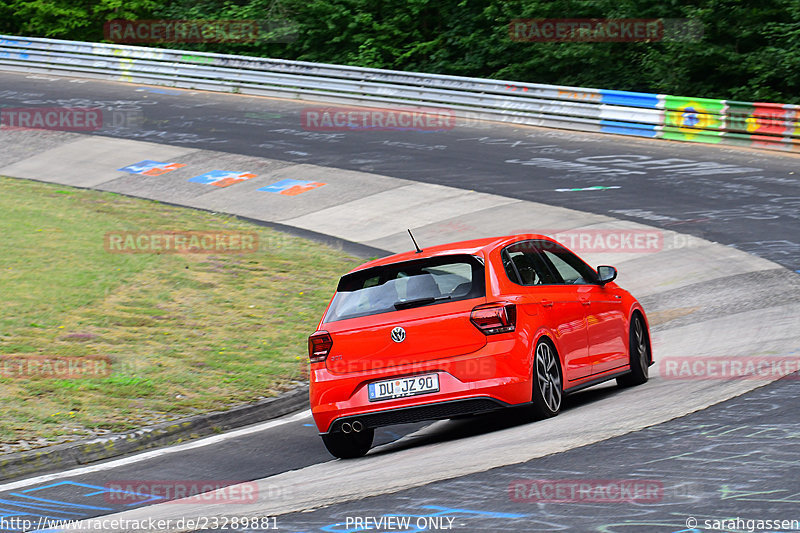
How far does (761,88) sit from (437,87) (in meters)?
8.53

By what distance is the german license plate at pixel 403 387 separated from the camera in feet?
26.0

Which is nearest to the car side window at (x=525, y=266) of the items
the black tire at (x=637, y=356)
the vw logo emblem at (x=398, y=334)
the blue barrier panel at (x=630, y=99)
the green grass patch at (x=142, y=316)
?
the vw logo emblem at (x=398, y=334)

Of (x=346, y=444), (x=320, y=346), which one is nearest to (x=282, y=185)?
(x=320, y=346)

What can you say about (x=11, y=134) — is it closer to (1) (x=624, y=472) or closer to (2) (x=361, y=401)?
(2) (x=361, y=401)

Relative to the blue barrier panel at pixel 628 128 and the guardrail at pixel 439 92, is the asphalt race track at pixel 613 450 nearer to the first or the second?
the guardrail at pixel 439 92

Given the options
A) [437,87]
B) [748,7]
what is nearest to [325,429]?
[437,87]

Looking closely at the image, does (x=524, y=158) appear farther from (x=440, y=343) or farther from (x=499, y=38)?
(x=440, y=343)

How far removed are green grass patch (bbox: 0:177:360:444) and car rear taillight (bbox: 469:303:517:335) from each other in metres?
3.25

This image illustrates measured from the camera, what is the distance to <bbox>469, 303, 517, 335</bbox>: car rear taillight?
25.9 ft

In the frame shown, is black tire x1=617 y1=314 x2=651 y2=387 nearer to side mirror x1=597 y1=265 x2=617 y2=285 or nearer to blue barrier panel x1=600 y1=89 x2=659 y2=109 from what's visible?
side mirror x1=597 y1=265 x2=617 y2=285

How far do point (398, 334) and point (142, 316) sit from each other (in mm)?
6079

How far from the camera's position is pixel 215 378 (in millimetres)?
11023

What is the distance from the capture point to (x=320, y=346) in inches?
327

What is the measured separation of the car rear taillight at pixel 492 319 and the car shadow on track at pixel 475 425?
1.93 feet
